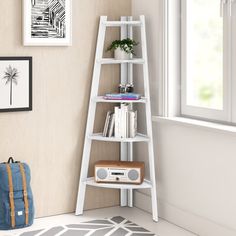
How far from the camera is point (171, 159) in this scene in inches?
155

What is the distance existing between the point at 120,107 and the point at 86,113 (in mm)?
A: 283

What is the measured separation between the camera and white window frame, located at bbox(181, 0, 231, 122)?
3.46 m

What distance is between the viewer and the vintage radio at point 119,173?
400cm

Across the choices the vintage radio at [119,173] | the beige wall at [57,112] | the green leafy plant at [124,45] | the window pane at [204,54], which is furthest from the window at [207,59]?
the beige wall at [57,112]

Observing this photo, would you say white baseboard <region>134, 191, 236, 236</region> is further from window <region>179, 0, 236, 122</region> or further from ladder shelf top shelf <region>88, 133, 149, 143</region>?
window <region>179, 0, 236, 122</region>

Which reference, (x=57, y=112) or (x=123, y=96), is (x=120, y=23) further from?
(x=57, y=112)

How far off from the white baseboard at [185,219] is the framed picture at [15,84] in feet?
3.83

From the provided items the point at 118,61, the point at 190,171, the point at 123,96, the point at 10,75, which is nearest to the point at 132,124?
the point at 123,96

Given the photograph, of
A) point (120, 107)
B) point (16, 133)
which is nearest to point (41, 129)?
point (16, 133)

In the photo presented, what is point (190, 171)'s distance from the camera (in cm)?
375

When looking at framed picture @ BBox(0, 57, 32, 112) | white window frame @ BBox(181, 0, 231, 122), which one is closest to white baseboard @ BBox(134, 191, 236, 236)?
white window frame @ BBox(181, 0, 231, 122)

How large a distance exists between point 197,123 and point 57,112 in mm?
1080

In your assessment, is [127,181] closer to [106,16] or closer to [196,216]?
[196,216]

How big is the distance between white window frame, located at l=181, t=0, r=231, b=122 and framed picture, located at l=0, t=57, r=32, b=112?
1108mm
